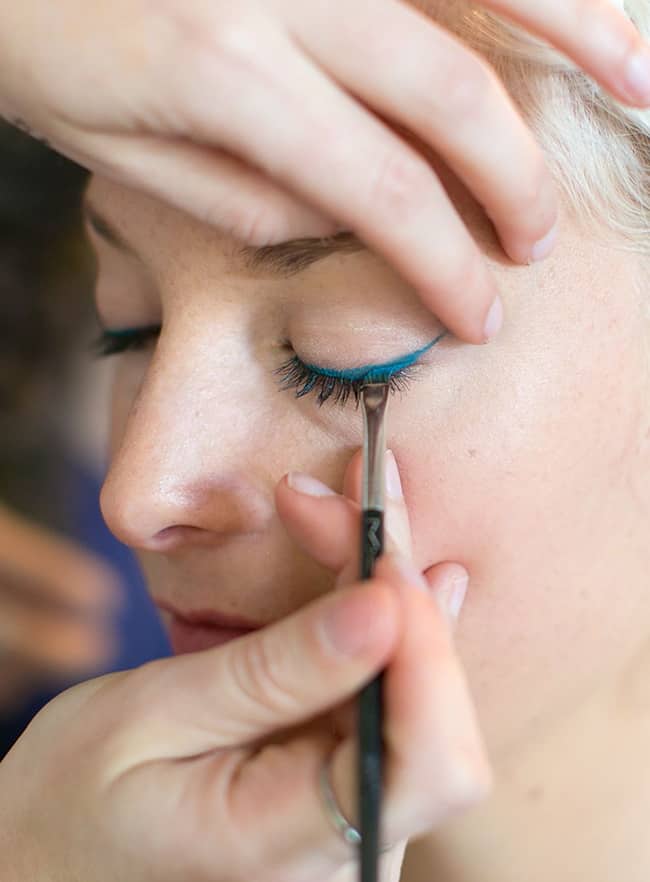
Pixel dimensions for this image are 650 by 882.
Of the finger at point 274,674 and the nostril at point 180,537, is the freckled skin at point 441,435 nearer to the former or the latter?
the nostril at point 180,537

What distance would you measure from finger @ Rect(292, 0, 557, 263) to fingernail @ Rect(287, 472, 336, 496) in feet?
0.82

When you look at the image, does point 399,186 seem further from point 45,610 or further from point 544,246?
point 45,610

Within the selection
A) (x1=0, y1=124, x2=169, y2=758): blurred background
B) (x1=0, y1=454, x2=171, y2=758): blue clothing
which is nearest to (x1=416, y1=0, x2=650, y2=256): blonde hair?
(x1=0, y1=124, x2=169, y2=758): blurred background

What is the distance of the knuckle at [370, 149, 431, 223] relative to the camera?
0.60 meters

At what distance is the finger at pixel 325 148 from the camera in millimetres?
581

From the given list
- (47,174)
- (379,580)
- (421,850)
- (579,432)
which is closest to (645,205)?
(579,432)

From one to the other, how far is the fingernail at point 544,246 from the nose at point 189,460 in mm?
251

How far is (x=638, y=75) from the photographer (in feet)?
2.08

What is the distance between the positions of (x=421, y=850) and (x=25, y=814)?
23.5 inches

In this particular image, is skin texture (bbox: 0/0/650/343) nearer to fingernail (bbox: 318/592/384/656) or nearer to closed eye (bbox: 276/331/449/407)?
closed eye (bbox: 276/331/449/407)

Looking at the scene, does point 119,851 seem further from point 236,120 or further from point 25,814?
point 236,120

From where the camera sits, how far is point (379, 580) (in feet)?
1.83

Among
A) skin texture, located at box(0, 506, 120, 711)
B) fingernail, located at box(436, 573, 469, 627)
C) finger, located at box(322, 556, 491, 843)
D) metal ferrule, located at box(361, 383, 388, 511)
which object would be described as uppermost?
finger, located at box(322, 556, 491, 843)

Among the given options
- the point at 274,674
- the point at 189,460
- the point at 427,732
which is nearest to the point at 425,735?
the point at 427,732
